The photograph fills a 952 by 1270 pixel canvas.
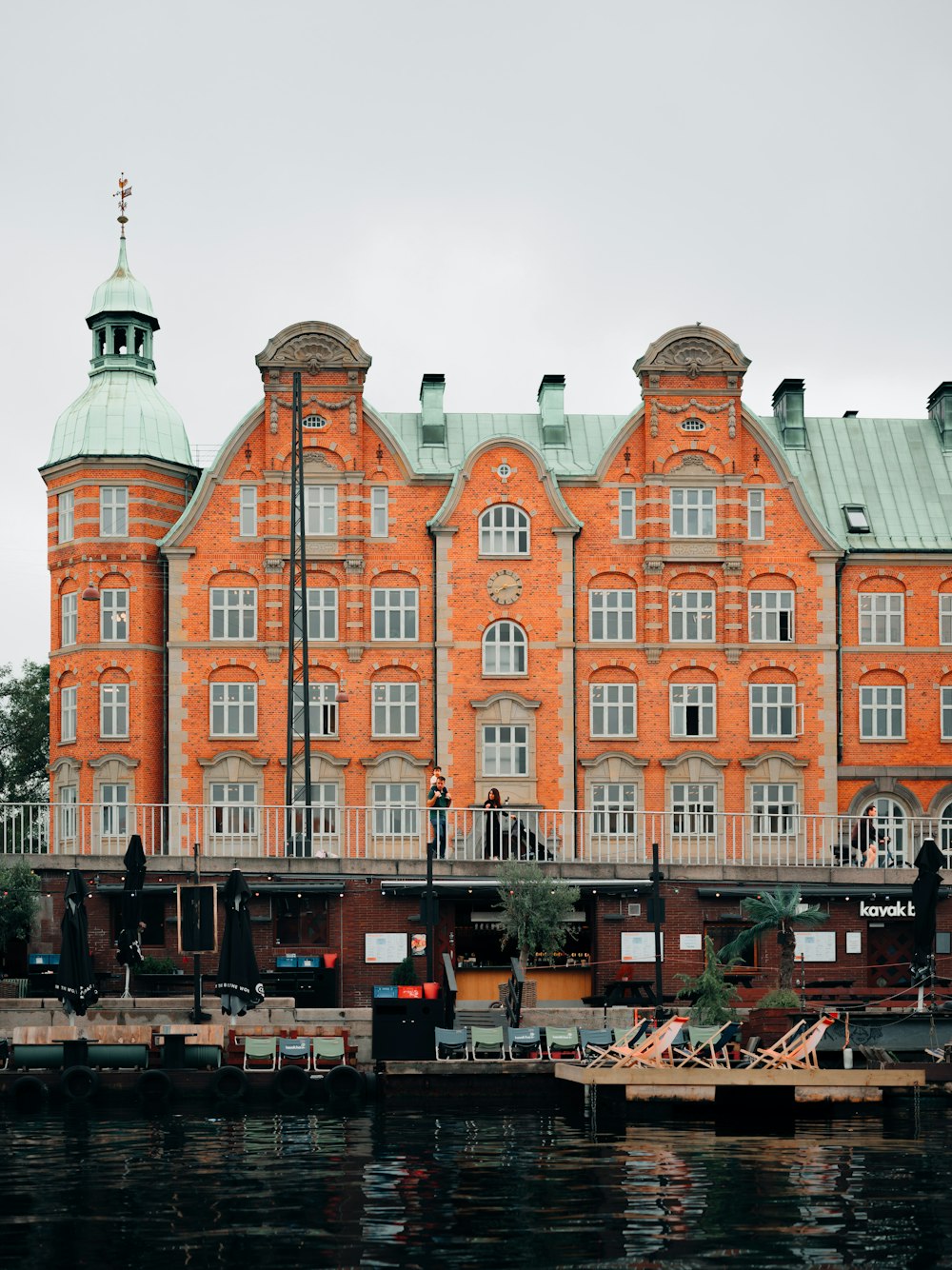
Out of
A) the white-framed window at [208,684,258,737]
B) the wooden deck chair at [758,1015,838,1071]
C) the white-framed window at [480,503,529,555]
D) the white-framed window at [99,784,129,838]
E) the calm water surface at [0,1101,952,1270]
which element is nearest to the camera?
the calm water surface at [0,1101,952,1270]

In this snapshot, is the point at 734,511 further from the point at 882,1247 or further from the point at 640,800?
the point at 882,1247

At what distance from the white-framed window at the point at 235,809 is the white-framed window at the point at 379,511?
8.55 metres

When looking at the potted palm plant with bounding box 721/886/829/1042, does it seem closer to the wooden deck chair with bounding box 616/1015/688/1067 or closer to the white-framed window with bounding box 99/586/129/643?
the wooden deck chair with bounding box 616/1015/688/1067

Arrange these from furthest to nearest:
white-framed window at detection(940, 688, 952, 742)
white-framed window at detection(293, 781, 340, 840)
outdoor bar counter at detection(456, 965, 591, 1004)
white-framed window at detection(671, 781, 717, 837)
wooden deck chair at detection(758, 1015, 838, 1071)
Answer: white-framed window at detection(940, 688, 952, 742) → white-framed window at detection(671, 781, 717, 837) → white-framed window at detection(293, 781, 340, 840) → outdoor bar counter at detection(456, 965, 591, 1004) → wooden deck chair at detection(758, 1015, 838, 1071)

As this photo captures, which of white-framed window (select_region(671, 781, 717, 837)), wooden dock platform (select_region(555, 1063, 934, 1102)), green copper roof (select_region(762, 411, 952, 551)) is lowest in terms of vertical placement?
wooden dock platform (select_region(555, 1063, 934, 1102))

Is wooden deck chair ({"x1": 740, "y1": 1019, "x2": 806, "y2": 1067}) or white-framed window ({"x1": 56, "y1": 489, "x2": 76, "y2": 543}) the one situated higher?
white-framed window ({"x1": 56, "y1": 489, "x2": 76, "y2": 543})

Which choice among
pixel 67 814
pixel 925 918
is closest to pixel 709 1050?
pixel 925 918

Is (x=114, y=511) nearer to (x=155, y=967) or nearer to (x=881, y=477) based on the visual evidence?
(x=155, y=967)

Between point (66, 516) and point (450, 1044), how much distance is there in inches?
1074

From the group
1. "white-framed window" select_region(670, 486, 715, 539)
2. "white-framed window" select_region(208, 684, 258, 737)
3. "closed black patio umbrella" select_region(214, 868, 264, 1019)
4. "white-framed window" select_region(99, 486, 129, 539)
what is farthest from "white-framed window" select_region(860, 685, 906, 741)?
"closed black patio umbrella" select_region(214, 868, 264, 1019)

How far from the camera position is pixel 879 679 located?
59938 mm

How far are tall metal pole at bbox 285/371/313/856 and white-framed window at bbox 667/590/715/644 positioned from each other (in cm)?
1132

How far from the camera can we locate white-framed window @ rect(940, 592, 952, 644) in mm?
60344

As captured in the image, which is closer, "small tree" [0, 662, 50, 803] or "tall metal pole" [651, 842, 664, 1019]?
"tall metal pole" [651, 842, 664, 1019]
